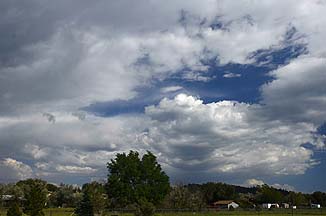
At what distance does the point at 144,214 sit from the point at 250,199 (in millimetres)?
120413

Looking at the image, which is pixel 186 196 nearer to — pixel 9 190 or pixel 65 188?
pixel 65 188

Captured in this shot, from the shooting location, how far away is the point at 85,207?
1837 inches

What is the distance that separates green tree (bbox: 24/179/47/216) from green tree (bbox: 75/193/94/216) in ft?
25.7

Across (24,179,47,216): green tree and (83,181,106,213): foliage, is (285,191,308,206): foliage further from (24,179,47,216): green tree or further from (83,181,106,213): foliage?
(83,181,106,213): foliage

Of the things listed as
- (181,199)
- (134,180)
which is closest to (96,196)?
(134,180)

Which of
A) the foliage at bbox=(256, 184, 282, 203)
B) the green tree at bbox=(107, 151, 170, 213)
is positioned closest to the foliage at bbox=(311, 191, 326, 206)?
the foliage at bbox=(256, 184, 282, 203)

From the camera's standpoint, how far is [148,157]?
96875 mm

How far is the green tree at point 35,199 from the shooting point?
54.0m

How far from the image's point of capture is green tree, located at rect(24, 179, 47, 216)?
53969 millimetres

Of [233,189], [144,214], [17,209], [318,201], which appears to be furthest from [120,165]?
[318,201]

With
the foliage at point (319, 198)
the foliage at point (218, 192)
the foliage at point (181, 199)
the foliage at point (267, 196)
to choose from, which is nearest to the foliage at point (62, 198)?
the foliage at point (181, 199)

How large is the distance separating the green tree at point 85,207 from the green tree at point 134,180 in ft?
144

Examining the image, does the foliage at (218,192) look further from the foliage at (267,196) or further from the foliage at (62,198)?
the foliage at (62,198)

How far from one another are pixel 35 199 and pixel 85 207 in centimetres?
1139
